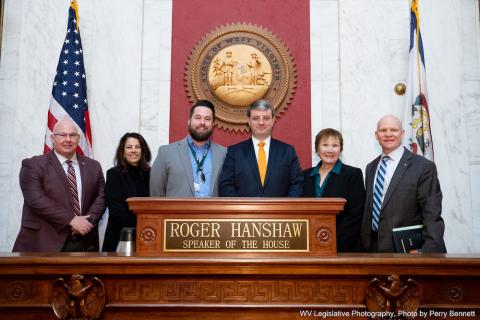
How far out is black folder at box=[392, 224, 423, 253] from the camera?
343 centimetres

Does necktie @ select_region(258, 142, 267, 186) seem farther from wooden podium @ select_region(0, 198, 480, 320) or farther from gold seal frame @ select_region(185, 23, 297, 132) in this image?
gold seal frame @ select_region(185, 23, 297, 132)

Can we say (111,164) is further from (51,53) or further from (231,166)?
(231,166)

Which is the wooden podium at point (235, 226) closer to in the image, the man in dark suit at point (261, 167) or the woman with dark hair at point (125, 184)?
the man in dark suit at point (261, 167)

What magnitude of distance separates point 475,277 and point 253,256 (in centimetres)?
117

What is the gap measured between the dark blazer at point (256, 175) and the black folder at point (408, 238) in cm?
76

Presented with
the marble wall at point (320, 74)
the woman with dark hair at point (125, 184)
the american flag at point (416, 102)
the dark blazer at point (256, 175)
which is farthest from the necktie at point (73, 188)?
the american flag at point (416, 102)

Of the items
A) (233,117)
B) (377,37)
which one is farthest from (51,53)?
(377,37)

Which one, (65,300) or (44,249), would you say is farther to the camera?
(44,249)

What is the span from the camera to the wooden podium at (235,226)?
9.01 ft

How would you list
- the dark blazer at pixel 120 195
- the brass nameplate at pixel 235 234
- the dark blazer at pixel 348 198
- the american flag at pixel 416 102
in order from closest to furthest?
the brass nameplate at pixel 235 234, the dark blazer at pixel 348 198, the dark blazer at pixel 120 195, the american flag at pixel 416 102

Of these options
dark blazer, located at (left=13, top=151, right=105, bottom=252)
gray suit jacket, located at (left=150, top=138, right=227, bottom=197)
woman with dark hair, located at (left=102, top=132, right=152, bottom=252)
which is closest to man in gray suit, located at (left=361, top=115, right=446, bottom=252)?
gray suit jacket, located at (left=150, top=138, right=227, bottom=197)

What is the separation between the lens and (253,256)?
2697 millimetres

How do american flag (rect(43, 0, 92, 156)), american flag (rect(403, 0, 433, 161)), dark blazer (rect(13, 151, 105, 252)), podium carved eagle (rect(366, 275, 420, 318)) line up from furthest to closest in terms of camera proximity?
american flag (rect(43, 0, 92, 156)) → american flag (rect(403, 0, 433, 161)) → dark blazer (rect(13, 151, 105, 252)) → podium carved eagle (rect(366, 275, 420, 318))

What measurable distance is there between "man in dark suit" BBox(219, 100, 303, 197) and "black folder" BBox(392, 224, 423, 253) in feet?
2.48
